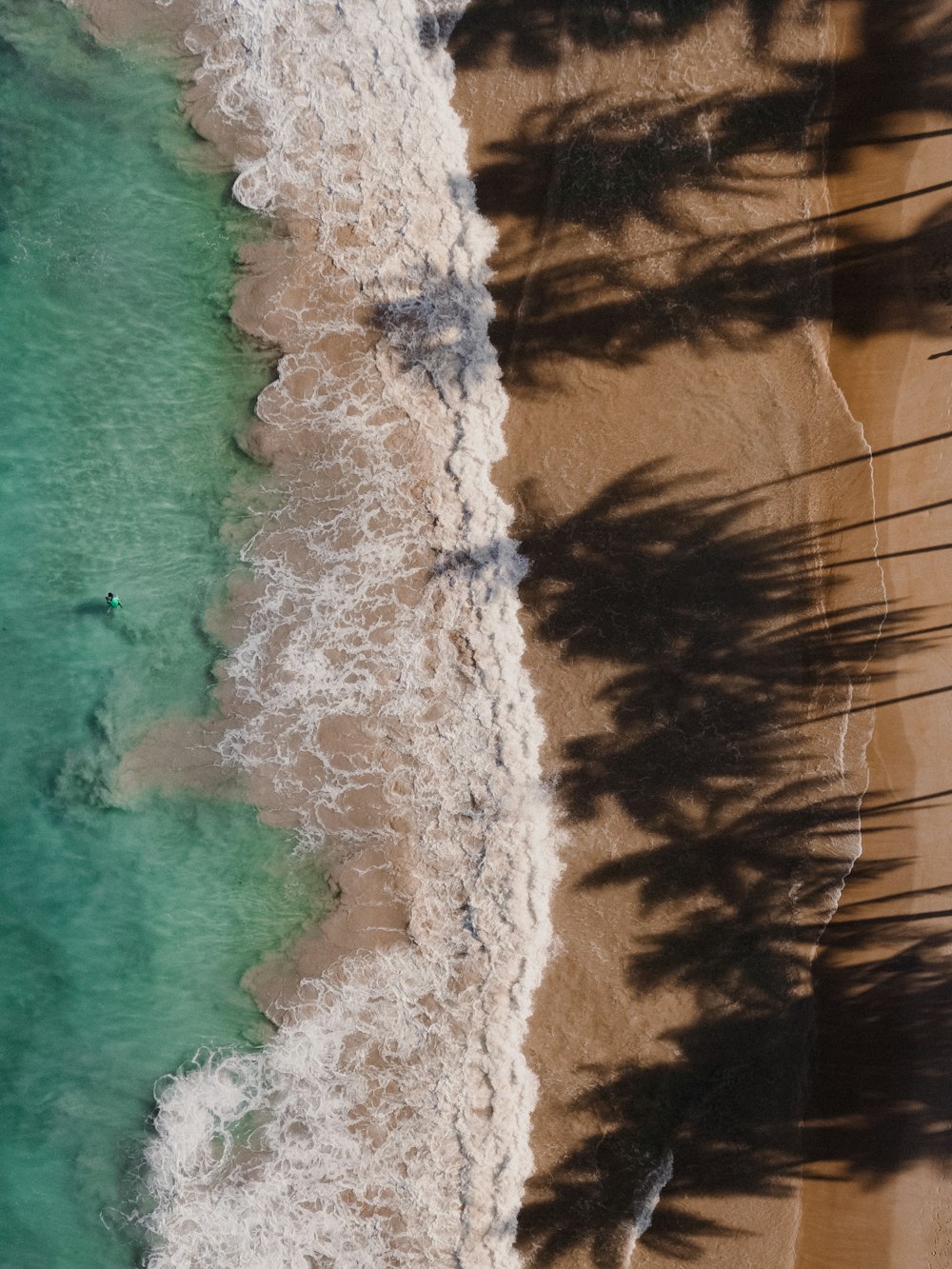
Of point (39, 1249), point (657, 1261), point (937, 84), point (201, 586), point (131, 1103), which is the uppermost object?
point (937, 84)

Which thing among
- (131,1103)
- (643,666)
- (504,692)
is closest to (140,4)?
(504,692)

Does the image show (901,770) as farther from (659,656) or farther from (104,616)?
(104,616)

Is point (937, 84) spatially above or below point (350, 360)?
above

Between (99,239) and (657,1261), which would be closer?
(657,1261)

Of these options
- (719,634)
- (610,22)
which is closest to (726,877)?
(719,634)

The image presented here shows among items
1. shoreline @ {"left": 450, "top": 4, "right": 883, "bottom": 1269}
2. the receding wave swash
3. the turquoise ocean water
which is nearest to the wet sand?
shoreline @ {"left": 450, "top": 4, "right": 883, "bottom": 1269}

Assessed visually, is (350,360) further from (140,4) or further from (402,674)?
(140,4)

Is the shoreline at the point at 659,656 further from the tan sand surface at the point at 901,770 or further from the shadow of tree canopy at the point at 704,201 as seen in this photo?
the tan sand surface at the point at 901,770
